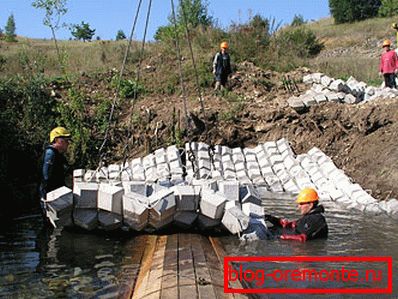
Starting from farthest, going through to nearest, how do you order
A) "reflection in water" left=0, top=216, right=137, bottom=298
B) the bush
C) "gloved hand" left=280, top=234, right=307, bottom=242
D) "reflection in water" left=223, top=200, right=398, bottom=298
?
1. the bush
2. "gloved hand" left=280, top=234, right=307, bottom=242
3. "reflection in water" left=223, top=200, right=398, bottom=298
4. "reflection in water" left=0, top=216, right=137, bottom=298

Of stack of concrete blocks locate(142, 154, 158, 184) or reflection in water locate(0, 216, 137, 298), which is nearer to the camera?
reflection in water locate(0, 216, 137, 298)

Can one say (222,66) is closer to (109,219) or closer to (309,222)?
(309,222)

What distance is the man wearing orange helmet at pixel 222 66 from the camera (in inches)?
782

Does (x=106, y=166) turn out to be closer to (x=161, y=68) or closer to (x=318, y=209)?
(x=161, y=68)

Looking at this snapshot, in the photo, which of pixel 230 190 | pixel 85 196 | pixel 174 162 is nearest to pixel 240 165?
pixel 174 162

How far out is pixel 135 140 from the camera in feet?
60.1

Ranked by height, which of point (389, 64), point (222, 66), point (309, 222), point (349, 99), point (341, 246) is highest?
point (222, 66)

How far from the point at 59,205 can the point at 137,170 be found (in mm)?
7009

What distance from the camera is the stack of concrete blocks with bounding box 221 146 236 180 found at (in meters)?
15.8

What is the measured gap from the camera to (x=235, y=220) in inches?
348

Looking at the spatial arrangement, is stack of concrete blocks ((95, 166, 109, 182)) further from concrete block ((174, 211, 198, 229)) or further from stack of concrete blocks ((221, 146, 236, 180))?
stack of concrete blocks ((221, 146, 236, 180))

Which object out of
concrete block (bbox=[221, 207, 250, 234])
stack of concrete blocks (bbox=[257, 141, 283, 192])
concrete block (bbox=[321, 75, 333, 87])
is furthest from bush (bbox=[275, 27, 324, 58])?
concrete block (bbox=[221, 207, 250, 234])

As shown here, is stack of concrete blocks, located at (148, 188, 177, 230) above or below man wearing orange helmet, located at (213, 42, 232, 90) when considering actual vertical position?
below

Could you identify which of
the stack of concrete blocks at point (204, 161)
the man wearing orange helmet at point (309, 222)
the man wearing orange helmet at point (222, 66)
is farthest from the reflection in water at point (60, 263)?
the man wearing orange helmet at point (222, 66)
